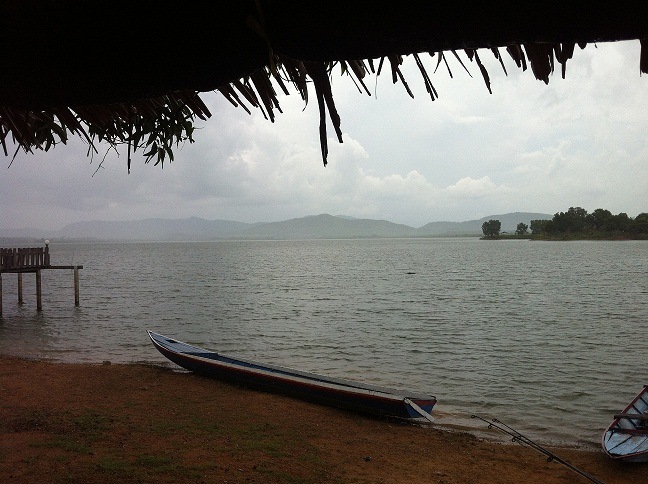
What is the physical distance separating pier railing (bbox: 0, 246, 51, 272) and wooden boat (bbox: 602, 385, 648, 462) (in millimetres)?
25551

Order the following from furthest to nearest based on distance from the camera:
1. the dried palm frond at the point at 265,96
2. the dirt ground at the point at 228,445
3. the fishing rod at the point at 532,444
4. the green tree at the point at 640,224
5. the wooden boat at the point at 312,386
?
the green tree at the point at 640,224 < the wooden boat at the point at 312,386 < the fishing rod at the point at 532,444 < the dirt ground at the point at 228,445 < the dried palm frond at the point at 265,96

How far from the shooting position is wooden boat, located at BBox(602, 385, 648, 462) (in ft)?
25.7

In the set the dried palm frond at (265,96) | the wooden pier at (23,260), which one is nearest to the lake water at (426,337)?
the wooden pier at (23,260)

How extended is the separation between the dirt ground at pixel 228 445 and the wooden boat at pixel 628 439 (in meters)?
0.18

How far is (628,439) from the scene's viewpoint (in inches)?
328

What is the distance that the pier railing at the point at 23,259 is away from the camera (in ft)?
79.2

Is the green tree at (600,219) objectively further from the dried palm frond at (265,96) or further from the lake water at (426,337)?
the dried palm frond at (265,96)

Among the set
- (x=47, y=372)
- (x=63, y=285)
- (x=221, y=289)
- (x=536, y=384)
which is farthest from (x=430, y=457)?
(x=63, y=285)

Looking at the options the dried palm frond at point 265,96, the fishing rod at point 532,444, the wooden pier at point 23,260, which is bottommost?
the fishing rod at point 532,444

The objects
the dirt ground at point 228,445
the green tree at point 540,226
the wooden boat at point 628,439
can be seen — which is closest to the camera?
the dirt ground at point 228,445

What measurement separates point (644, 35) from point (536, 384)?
1350 cm

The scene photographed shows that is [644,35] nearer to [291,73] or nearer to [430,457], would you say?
[291,73]

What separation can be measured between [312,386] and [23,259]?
70.3ft

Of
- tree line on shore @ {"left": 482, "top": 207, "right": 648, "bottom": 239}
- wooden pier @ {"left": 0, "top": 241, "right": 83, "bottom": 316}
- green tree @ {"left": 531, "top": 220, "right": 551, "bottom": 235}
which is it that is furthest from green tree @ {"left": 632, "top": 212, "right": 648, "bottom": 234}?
wooden pier @ {"left": 0, "top": 241, "right": 83, "bottom": 316}
